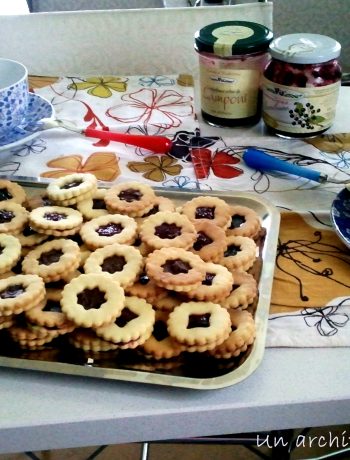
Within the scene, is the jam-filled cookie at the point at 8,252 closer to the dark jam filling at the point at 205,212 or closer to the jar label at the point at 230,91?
the dark jam filling at the point at 205,212

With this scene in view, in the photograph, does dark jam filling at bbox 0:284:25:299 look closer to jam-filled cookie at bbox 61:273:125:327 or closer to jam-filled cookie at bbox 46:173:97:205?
jam-filled cookie at bbox 61:273:125:327

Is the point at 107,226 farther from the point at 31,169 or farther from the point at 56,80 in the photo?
the point at 56,80

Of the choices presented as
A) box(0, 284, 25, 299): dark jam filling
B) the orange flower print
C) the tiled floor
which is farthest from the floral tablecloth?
the tiled floor

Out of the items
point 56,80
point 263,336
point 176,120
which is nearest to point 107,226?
point 263,336

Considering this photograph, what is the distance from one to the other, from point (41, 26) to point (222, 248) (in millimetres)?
638

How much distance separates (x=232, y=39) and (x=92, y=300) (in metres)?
0.42

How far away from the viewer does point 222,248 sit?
54 cm

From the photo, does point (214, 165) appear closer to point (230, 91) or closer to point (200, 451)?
point (230, 91)

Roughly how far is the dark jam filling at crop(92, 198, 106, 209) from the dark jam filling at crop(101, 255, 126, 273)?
11 centimetres

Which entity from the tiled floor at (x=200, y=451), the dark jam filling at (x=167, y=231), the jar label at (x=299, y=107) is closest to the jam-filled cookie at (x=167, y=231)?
the dark jam filling at (x=167, y=231)

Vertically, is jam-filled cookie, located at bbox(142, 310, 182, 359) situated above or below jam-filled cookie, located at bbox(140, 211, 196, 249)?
below

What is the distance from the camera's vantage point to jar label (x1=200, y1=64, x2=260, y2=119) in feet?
2.49

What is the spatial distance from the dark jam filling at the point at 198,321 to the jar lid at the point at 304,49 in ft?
1.23

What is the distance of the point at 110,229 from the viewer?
577 mm
